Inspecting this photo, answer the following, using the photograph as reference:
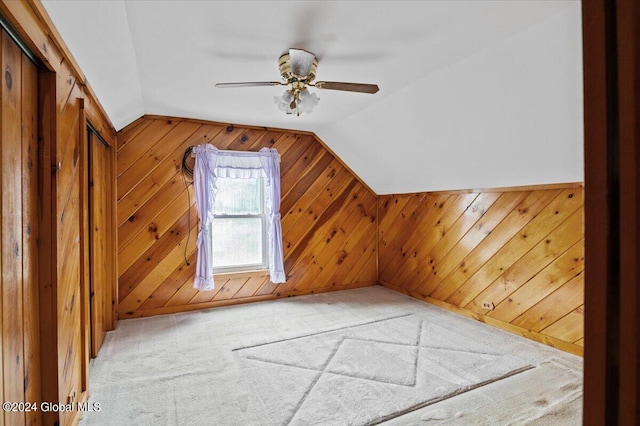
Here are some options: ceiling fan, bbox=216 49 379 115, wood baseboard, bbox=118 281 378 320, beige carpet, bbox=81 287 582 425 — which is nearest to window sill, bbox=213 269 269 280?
wood baseboard, bbox=118 281 378 320

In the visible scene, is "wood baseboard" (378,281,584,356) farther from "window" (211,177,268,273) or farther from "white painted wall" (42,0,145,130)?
"white painted wall" (42,0,145,130)

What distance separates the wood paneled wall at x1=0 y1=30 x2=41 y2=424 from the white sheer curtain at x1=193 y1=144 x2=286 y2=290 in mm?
2074

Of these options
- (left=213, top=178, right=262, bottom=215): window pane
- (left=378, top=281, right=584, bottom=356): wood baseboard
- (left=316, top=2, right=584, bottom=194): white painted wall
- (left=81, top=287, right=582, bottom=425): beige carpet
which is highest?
(left=316, top=2, right=584, bottom=194): white painted wall

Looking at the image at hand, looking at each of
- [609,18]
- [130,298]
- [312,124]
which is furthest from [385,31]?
[130,298]

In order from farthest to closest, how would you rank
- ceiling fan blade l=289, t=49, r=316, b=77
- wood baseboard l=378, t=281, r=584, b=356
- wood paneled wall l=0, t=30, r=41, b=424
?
wood baseboard l=378, t=281, r=584, b=356 < ceiling fan blade l=289, t=49, r=316, b=77 < wood paneled wall l=0, t=30, r=41, b=424

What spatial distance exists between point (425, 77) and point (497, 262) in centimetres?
192

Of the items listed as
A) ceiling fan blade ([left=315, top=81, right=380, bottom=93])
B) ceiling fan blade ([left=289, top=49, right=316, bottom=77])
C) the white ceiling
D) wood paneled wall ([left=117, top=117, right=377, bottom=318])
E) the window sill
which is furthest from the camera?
the window sill

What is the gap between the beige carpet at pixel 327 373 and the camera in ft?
5.86

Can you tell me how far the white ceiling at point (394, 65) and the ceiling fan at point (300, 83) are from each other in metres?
0.08

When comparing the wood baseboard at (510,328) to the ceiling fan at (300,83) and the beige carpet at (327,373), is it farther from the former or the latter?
the ceiling fan at (300,83)

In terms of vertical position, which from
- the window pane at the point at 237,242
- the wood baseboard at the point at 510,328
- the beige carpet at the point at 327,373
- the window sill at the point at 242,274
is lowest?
the beige carpet at the point at 327,373

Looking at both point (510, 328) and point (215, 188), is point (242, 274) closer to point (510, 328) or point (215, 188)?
point (215, 188)

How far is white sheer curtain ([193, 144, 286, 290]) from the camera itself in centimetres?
346

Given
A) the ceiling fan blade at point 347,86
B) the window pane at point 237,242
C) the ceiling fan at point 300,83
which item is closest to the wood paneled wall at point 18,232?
the ceiling fan at point 300,83
